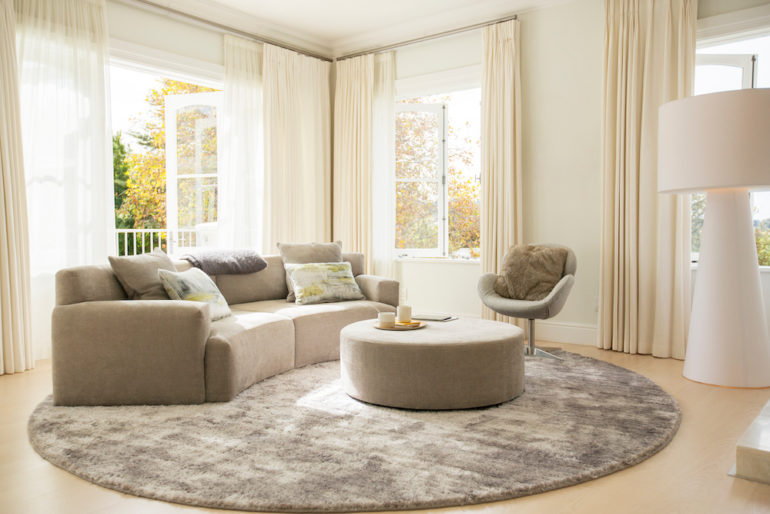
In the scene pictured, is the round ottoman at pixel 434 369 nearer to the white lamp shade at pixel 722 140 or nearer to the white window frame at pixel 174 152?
the white lamp shade at pixel 722 140

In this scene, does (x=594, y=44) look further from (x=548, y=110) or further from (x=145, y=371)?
(x=145, y=371)

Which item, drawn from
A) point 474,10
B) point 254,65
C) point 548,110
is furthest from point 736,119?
point 254,65

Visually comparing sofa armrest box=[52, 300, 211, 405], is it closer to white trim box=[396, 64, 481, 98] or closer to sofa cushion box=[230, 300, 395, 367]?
sofa cushion box=[230, 300, 395, 367]

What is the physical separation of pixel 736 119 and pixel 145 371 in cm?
341

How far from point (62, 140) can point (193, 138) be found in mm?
1334

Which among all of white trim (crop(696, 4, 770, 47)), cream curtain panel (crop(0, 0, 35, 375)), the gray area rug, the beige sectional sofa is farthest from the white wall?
white trim (crop(696, 4, 770, 47))

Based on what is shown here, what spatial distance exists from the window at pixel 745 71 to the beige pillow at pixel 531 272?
1171 millimetres

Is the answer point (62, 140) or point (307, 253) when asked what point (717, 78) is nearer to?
point (307, 253)

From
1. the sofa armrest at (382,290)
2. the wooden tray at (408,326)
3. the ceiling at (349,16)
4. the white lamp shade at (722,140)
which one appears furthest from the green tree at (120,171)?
the white lamp shade at (722,140)

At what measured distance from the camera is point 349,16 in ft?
17.8

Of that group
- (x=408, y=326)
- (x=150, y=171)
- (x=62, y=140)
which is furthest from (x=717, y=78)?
(x=150, y=171)

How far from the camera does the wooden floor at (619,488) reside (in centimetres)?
186

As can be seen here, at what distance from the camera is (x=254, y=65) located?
5.45 metres

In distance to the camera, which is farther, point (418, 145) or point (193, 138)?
point (418, 145)
